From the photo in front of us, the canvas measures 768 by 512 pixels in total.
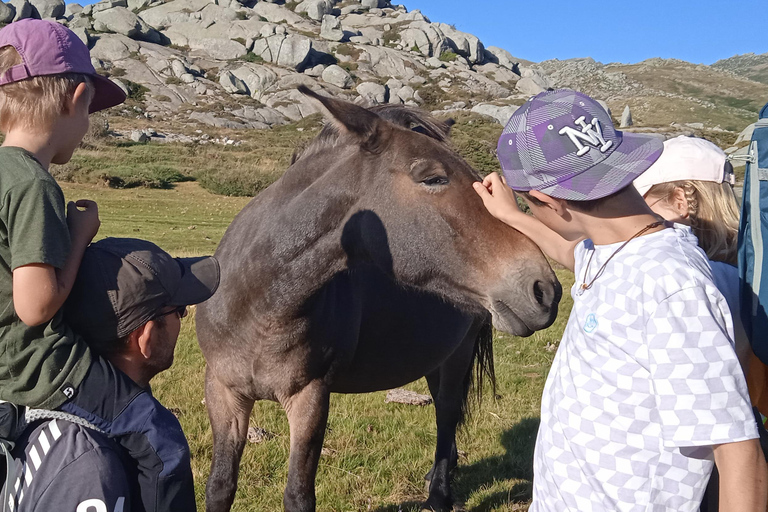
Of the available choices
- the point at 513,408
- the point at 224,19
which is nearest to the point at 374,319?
the point at 513,408

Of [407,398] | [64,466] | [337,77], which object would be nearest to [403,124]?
[64,466]

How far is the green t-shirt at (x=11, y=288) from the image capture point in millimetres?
1439

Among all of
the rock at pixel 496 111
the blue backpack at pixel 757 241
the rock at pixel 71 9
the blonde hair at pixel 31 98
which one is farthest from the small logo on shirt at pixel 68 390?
the rock at pixel 71 9

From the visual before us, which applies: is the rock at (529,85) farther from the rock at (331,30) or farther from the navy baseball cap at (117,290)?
the navy baseball cap at (117,290)

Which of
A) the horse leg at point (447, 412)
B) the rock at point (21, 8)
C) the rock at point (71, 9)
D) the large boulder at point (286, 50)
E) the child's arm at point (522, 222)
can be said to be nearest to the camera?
the child's arm at point (522, 222)

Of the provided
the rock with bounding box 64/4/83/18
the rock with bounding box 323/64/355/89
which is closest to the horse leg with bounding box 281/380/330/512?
the rock with bounding box 323/64/355/89

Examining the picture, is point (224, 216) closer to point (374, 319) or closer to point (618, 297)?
point (374, 319)

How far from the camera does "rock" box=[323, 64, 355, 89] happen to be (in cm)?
8088

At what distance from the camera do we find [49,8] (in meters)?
86.9

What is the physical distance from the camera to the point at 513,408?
5.81 metres

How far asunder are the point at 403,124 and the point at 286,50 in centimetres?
9141

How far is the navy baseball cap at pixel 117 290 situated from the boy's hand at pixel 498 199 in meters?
1.45

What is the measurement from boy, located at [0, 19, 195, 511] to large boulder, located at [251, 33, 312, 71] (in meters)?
90.5

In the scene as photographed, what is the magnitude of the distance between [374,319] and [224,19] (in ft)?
349
